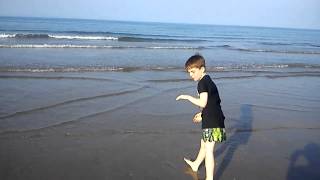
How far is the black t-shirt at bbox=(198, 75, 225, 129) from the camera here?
417cm

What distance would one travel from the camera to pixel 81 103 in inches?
340

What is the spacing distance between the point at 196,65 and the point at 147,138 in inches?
104

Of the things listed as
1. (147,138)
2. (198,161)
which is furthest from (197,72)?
(147,138)

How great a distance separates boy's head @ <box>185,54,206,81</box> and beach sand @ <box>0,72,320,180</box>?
1.53 metres

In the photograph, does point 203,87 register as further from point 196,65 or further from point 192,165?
point 192,165

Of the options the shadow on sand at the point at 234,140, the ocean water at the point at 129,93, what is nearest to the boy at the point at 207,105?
the shadow on sand at the point at 234,140

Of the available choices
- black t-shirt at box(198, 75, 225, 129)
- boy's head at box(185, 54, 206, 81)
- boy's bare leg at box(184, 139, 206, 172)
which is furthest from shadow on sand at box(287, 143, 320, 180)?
boy's head at box(185, 54, 206, 81)

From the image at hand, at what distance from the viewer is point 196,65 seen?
13.6ft

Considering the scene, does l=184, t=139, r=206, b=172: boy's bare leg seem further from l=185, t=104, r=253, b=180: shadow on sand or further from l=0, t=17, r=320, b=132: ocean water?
l=0, t=17, r=320, b=132: ocean water

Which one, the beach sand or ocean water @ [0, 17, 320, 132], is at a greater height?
ocean water @ [0, 17, 320, 132]

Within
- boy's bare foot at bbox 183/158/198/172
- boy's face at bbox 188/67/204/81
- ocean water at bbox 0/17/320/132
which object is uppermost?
boy's face at bbox 188/67/204/81

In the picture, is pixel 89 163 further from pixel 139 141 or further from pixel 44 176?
pixel 139 141

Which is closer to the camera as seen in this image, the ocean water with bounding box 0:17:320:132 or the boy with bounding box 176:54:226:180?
the boy with bounding box 176:54:226:180

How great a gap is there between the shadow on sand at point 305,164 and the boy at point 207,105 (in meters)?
1.43
